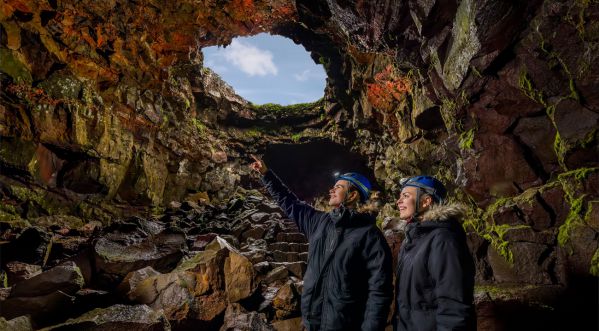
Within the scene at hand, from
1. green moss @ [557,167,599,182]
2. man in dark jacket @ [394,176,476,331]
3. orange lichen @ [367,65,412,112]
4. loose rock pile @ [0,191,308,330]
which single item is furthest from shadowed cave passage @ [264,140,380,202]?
man in dark jacket @ [394,176,476,331]

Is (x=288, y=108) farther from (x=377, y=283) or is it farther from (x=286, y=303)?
(x=377, y=283)

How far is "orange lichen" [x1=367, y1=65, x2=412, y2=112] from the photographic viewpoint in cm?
1452

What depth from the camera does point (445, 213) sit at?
2.45 metres

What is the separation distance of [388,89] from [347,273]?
1409 cm

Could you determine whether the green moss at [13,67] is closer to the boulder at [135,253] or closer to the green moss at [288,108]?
the boulder at [135,253]

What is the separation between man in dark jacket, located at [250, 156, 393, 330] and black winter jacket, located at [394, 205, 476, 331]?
0.58ft

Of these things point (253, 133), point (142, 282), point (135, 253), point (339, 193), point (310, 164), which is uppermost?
point (253, 133)

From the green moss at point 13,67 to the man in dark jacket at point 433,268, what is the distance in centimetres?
1375

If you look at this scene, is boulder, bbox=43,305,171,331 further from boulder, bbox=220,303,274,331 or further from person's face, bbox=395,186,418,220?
person's face, bbox=395,186,418,220

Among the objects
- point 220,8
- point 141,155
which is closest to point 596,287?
point 141,155

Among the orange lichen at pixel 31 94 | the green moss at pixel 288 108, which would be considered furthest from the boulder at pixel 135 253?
the green moss at pixel 288 108

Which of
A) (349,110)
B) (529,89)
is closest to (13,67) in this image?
(529,89)

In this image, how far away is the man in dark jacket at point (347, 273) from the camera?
8.63ft

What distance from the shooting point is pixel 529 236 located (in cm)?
588
